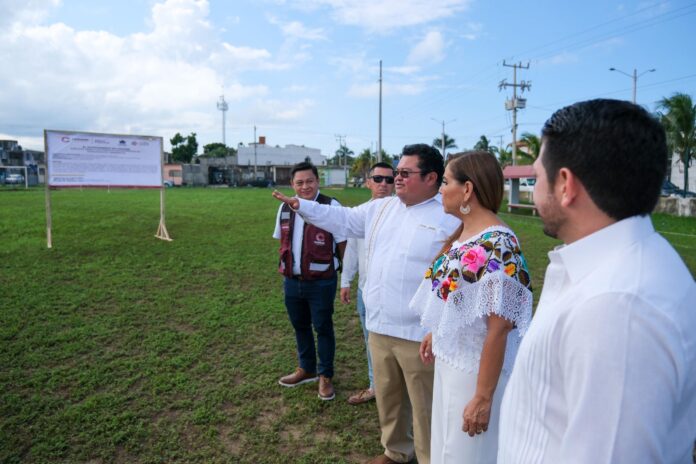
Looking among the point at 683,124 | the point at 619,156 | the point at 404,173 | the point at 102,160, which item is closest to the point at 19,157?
the point at 102,160

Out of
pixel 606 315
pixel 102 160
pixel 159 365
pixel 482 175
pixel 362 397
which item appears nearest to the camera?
pixel 606 315

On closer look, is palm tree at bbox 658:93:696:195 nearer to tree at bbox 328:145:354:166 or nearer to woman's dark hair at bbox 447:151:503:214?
woman's dark hair at bbox 447:151:503:214

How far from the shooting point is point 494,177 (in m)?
2.27

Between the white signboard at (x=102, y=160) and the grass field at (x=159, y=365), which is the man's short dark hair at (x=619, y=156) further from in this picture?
the white signboard at (x=102, y=160)

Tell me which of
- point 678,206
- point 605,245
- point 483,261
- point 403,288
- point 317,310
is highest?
point 605,245

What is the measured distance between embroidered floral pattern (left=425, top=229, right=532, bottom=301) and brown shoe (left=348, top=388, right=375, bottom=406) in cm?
223

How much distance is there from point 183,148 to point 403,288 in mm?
77909

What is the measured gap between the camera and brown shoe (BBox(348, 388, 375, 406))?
13.3 feet

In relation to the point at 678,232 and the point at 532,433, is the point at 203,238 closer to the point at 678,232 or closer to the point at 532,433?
the point at 532,433

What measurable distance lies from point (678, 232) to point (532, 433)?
17.5 meters

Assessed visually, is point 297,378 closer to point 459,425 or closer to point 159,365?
point 159,365

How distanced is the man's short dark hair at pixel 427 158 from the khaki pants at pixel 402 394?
1.09m

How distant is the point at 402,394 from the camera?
3.18 metres

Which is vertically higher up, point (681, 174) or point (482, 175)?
point (681, 174)
